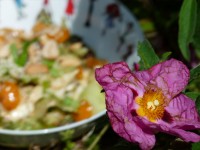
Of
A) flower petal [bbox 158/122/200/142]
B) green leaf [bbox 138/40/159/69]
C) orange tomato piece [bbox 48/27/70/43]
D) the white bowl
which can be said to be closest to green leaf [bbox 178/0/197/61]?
green leaf [bbox 138/40/159/69]

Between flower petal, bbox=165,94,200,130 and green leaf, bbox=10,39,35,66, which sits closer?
flower petal, bbox=165,94,200,130

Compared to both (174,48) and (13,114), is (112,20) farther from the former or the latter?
(13,114)

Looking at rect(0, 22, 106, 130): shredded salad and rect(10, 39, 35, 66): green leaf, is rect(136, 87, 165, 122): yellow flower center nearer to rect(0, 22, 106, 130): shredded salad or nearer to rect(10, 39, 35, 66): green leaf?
rect(0, 22, 106, 130): shredded salad

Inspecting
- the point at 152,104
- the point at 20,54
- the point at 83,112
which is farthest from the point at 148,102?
the point at 20,54

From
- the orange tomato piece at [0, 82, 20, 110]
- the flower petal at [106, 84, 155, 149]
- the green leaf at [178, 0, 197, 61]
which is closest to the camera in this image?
the flower petal at [106, 84, 155, 149]

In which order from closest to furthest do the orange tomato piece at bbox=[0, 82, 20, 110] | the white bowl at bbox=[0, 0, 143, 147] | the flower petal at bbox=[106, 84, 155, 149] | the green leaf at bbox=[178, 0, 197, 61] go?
1. the flower petal at bbox=[106, 84, 155, 149]
2. the green leaf at bbox=[178, 0, 197, 61]
3. the orange tomato piece at bbox=[0, 82, 20, 110]
4. the white bowl at bbox=[0, 0, 143, 147]

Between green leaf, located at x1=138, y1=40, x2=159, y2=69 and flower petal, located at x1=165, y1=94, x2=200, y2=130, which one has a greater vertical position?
green leaf, located at x1=138, y1=40, x2=159, y2=69
